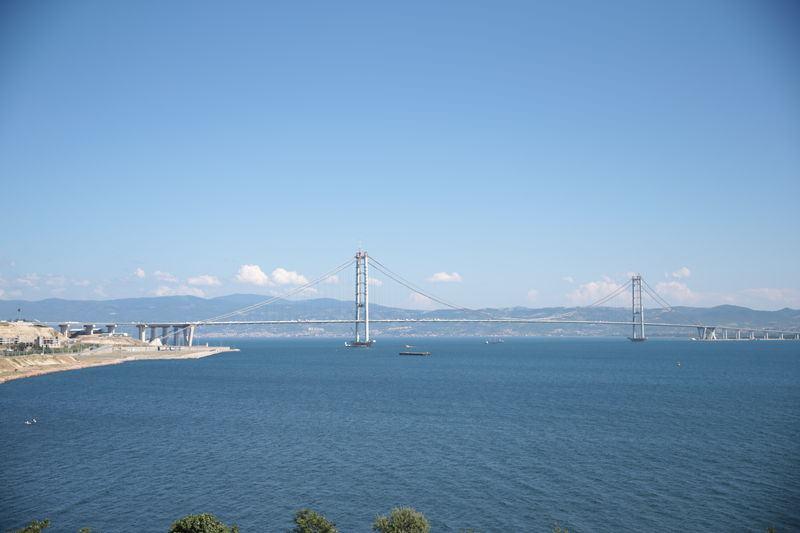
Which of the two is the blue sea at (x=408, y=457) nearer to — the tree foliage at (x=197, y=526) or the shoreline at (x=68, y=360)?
the tree foliage at (x=197, y=526)

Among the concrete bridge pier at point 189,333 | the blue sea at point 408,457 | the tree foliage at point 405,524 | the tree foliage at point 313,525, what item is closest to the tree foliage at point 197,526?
the tree foliage at point 313,525

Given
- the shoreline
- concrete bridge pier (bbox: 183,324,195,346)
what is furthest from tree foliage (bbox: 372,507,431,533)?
concrete bridge pier (bbox: 183,324,195,346)

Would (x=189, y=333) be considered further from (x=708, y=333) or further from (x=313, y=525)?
(x=708, y=333)

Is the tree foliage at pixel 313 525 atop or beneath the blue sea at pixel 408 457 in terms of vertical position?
atop

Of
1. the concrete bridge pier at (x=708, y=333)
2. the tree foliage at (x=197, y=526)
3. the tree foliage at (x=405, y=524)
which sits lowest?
the concrete bridge pier at (x=708, y=333)

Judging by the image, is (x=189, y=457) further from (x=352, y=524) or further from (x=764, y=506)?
(x=764, y=506)

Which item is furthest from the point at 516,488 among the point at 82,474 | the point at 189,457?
the point at 82,474

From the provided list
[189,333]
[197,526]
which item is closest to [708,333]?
[189,333]
